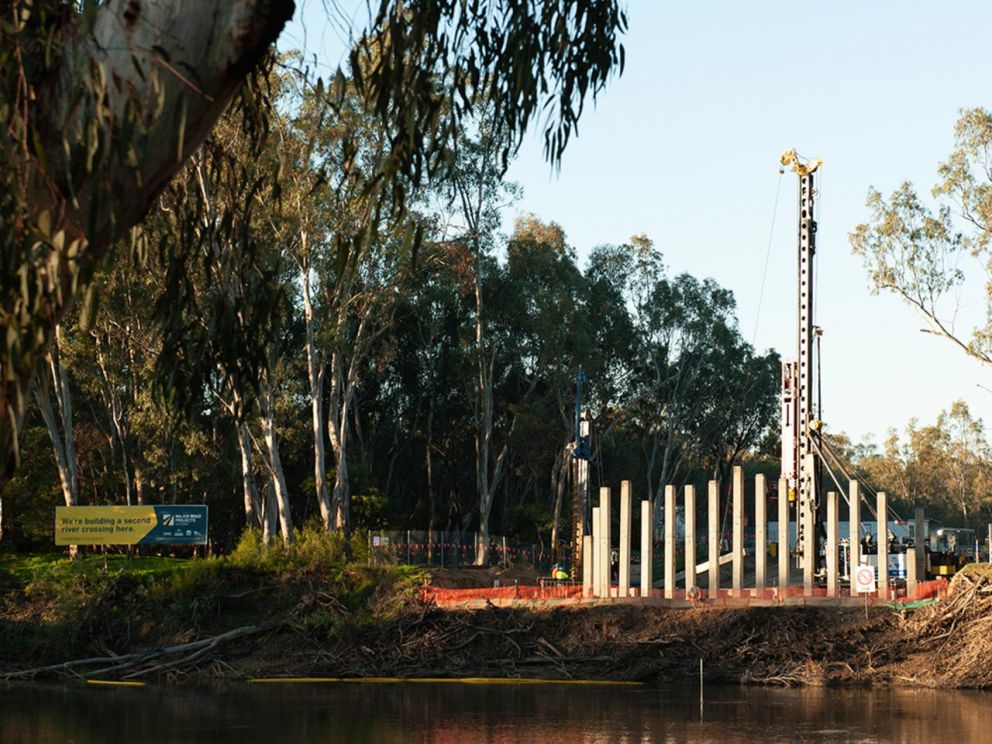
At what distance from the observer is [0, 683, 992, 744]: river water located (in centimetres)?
2223

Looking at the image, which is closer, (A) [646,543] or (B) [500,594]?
(A) [646,543]

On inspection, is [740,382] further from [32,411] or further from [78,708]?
[78,708]

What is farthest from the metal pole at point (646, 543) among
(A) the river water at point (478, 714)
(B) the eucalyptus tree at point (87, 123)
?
(B) the eucalyptus tree at point (87, 123)

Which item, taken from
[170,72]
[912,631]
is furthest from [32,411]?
[170,72]

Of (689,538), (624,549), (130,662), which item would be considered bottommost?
(130,662)

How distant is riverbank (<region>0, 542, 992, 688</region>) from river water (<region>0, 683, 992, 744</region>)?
1.38m

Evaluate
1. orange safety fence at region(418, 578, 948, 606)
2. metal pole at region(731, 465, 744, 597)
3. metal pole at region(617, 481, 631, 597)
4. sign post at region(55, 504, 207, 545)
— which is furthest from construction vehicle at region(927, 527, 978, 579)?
sign post at region(55, 504, 207, 545)

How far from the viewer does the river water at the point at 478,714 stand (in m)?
22.2

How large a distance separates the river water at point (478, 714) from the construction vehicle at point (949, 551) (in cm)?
1148

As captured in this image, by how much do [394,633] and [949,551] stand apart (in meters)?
22.0

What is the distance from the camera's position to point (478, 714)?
2558 cm

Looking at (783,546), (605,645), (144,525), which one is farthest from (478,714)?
(144,525)

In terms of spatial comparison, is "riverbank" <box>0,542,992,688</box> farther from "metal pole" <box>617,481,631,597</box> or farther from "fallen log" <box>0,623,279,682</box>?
"metal pole" <box>617,481,631,597</box>

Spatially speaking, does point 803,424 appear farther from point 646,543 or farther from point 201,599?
point 201,599
